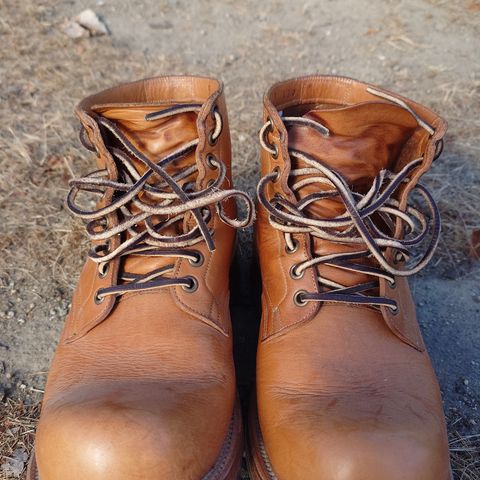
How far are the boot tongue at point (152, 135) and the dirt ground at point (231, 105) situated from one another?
0.50 m

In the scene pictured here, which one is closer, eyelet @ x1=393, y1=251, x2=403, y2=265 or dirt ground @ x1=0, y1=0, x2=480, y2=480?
eyelet @ x1=393, y1=251, x2=403, y2=265

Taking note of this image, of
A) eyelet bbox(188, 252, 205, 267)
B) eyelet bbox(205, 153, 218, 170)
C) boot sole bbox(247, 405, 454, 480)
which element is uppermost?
eyelet bbox(205, 153, 218, 170)

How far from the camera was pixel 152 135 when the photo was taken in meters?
1.52

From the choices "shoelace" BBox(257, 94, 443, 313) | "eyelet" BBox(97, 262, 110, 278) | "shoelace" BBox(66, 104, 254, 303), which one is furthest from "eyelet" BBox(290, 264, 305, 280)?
"eyelet" BBox(97, 262, 110, 278)

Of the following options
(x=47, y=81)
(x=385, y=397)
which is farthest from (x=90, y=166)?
(x=385, y=397)

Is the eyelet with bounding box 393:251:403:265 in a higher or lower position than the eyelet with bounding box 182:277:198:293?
higher

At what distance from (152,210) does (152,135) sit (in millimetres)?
244

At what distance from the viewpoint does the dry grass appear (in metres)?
1.49

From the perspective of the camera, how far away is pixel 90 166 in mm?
2498

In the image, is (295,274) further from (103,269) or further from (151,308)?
(103,269)

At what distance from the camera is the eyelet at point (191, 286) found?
4.59ft

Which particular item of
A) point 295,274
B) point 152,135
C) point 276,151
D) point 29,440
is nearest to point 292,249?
point 295,274

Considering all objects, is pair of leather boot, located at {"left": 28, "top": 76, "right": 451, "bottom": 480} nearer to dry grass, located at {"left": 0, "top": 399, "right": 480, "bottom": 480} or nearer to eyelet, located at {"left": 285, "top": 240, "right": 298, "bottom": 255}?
eyelet, located at {"left": 285, "top": 240, "right": 298, "bottom": 255}

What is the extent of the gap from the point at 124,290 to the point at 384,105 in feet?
2.82
